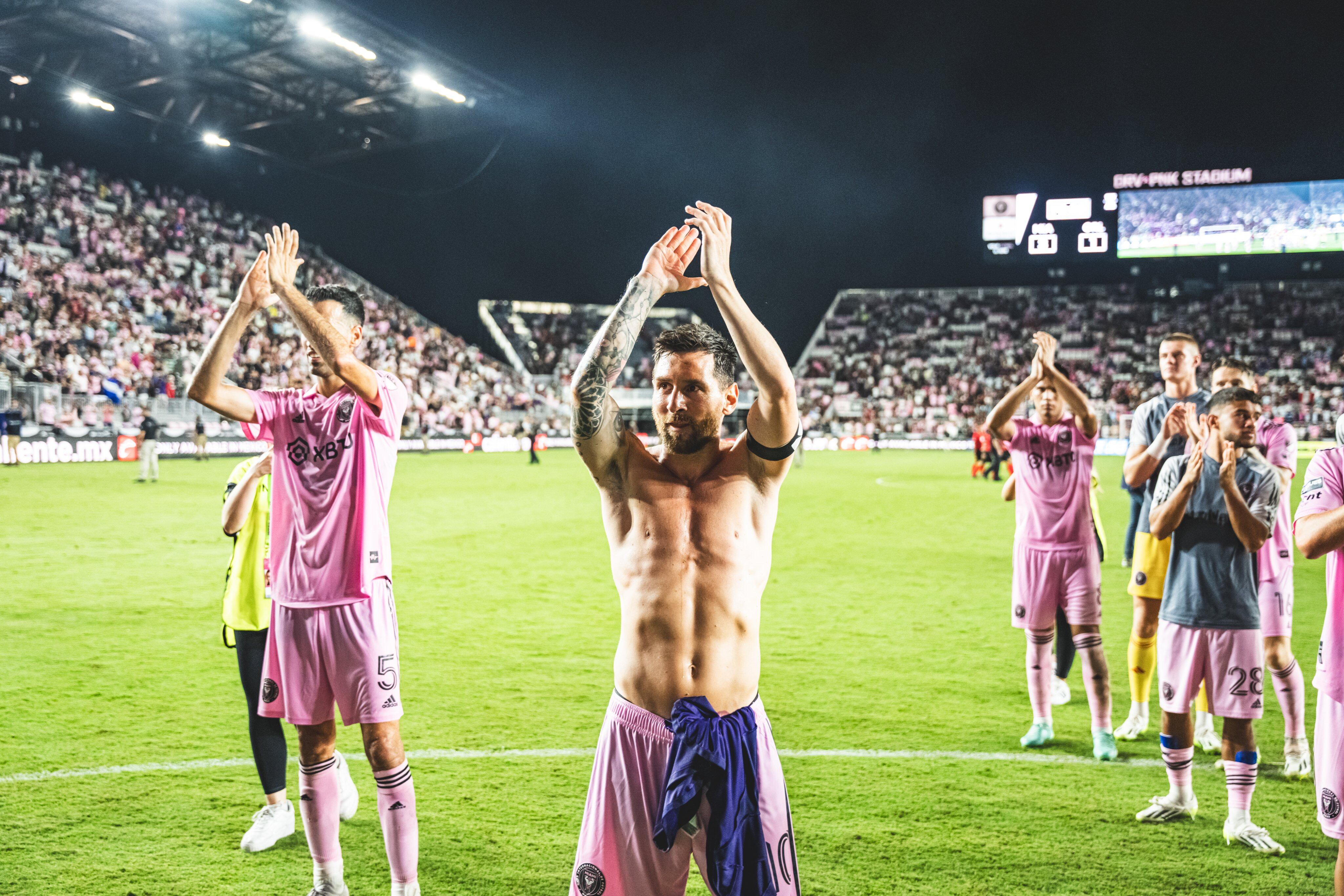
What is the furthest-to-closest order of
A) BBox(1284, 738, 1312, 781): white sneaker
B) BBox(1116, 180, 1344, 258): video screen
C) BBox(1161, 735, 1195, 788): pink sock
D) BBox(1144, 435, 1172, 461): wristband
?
BBox(1116, 180, 1344, 258): video screen, BBox(1144, 435, 1172, 461): wristband, BBox(1284, 738, 1312, 781): white sneaker, BBox(1161, 735, 1195, 788): pink sock

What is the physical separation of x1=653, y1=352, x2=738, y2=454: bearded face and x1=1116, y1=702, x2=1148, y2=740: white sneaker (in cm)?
504

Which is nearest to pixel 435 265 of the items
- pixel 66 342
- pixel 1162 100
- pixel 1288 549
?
pixel 66 342

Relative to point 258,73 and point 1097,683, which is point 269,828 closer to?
point 1097,683

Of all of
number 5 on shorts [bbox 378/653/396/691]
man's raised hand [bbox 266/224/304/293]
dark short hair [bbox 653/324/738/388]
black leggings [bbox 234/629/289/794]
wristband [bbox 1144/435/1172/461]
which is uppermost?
man's raised hand [bbox 266/224/304/293]

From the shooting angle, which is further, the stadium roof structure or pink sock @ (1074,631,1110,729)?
the stadium roof structure

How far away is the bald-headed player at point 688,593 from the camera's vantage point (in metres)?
3.12

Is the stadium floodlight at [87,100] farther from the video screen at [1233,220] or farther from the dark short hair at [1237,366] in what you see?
the video screen at [1233,220]

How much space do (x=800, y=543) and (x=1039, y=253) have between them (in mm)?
33950

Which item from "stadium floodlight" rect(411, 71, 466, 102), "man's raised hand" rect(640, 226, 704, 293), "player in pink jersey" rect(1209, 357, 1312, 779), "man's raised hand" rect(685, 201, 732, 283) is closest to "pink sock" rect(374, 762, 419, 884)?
"man's raised hand" rect(640, 226, 704, 293)

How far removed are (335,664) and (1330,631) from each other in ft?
13.0

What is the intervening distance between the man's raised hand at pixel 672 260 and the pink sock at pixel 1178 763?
12.8 ft

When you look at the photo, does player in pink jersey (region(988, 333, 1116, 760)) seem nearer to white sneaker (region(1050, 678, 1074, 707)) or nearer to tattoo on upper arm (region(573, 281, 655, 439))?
white sneaker (region(1050, 678, 1074, 707))

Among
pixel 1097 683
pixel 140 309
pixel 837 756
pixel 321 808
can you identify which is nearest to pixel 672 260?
pixel 321 808

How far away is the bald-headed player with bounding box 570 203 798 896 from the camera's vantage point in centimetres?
312
